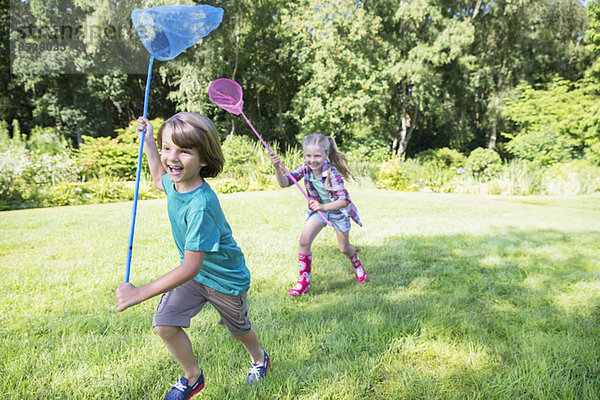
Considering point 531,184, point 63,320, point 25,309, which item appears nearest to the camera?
point 63,320

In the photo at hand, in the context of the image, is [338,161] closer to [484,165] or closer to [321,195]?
[321,195]

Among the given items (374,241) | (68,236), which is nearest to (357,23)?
(374,241)

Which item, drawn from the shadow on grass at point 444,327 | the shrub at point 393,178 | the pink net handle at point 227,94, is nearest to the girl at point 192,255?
the shadow on grass at point 444,327

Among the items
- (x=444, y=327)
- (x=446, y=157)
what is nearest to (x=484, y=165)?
(x=446, y=157)

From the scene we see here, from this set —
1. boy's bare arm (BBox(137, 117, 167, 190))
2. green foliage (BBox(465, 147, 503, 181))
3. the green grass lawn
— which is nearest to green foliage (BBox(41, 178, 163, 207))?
the green grass lawn

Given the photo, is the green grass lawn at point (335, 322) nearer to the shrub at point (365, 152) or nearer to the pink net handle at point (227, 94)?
the pink net handle at point (227, 94)

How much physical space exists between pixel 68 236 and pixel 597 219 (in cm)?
1029

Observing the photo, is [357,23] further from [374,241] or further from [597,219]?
[374,241]

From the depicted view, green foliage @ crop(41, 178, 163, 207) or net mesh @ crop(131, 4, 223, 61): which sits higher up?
net mesh @ crop(131, 4, 223, 61)

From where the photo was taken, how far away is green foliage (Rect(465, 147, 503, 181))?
46.2 feet

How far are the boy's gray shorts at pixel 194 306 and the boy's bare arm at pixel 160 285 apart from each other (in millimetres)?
282

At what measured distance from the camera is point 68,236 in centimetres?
506

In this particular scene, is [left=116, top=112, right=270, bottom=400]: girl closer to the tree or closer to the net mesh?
the net mesh

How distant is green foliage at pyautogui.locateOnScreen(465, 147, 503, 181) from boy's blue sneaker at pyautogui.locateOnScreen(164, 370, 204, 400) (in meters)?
14.4
